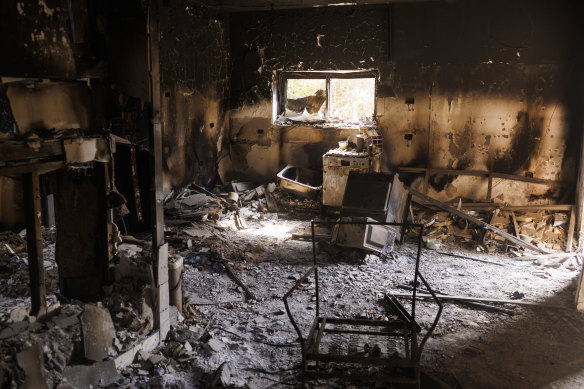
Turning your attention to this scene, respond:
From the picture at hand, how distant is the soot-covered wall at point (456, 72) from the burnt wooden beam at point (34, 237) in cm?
719

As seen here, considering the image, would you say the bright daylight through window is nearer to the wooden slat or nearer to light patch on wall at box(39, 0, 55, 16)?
the wooden slat

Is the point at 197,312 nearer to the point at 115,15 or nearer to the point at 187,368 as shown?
the point at 187,368

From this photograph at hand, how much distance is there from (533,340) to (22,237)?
21.7 feet

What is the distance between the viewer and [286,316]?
212 inches

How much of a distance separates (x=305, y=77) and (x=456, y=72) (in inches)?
123

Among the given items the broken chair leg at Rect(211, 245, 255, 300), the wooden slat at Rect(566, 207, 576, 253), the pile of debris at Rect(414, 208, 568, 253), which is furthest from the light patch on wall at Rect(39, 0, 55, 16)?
the wooden slat at Rect(566, 207, 576, 253)

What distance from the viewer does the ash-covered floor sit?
4043mm

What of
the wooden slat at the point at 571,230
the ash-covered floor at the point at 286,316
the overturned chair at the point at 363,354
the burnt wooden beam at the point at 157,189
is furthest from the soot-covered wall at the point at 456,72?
the burnt wooden beam at the point at 157,189

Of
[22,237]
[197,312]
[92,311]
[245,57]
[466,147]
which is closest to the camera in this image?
[92,311]

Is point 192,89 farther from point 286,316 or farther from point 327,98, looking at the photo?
point 286,316

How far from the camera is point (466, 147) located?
911cm

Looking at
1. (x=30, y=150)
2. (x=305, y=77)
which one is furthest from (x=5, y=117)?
(x=305, y=77)

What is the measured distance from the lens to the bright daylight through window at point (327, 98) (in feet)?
32.8

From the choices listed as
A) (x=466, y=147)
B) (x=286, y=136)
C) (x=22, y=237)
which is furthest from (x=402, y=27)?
(x=22, y=237)
